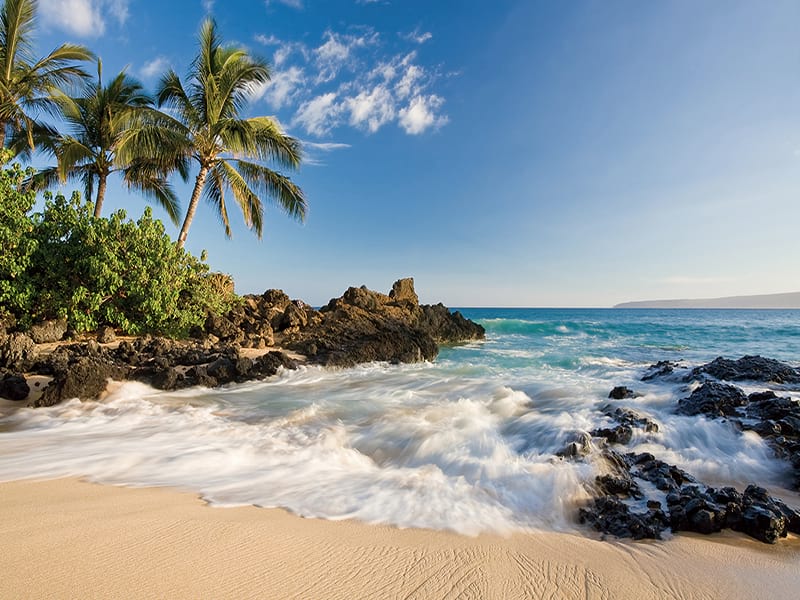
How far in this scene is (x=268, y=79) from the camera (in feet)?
48.1

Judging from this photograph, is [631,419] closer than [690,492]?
No

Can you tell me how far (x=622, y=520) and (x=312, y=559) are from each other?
2.49 metres

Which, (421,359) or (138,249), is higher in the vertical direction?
(138,249)

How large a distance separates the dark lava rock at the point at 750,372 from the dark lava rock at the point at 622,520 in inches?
349

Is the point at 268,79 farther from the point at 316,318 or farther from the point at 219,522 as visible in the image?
the point at 219,522

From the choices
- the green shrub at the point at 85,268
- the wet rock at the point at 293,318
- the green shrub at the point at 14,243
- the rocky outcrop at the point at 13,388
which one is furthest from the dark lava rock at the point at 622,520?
the wet rock at the point at 293,318

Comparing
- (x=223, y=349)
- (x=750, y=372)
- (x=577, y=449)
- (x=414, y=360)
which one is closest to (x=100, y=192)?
(x=223, y=349)

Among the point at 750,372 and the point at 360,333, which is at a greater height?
the point at 360,333

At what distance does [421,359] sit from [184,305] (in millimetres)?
8729

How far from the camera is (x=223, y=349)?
1022 cm

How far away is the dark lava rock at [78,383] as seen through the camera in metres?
6.16

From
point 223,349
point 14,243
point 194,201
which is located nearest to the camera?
point 14,243

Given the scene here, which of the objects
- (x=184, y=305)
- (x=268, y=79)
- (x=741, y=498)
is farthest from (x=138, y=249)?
(x=741, y=498)

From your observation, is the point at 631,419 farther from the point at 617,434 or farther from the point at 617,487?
the point at 617,487
